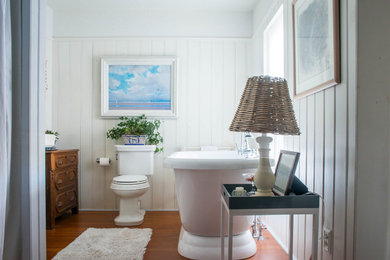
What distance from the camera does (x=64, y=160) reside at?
2.92 m

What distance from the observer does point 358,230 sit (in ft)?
3.90

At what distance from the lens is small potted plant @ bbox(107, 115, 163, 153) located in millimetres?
3111

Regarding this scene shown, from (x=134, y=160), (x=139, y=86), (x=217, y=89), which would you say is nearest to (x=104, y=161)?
(x=134, y=160)

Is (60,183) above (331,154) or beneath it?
beneath

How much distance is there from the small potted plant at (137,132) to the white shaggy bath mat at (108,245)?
0.96 meters

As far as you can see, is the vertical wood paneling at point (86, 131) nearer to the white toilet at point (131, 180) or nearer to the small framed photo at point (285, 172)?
the white toilet at point (131, 180)

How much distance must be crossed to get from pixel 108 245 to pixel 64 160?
113 cm

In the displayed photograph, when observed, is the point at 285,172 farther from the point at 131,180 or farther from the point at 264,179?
the point at 131,180

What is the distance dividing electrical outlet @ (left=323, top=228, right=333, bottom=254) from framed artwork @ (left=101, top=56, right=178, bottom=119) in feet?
7.11

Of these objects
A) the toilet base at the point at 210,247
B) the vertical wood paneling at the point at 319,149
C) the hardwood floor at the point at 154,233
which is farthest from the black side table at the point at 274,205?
the hardwood floor at the point at 154,233

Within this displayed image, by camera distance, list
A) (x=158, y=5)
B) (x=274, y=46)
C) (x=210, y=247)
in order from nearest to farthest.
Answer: (x=210, y=247)
(x=274, y=46)
(x=158, y=5)

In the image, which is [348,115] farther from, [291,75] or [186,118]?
[186,118]

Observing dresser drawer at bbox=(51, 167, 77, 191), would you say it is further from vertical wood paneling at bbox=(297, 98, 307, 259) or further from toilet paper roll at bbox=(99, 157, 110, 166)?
vertical wood paneling at bbox=(297, 98, 307, 259)

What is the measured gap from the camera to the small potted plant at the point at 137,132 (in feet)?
10.2
